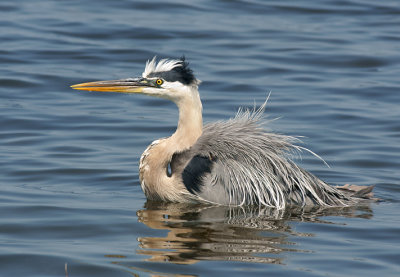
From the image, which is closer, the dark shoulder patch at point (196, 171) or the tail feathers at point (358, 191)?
the dark shoulder patch at point (196, 171)

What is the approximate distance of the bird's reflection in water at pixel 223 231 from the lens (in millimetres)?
7871

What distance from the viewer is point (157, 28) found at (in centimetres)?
1975

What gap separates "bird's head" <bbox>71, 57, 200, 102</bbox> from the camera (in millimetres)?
9812

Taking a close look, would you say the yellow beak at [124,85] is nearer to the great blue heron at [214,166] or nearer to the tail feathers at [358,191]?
the great blue heron at [214,166]

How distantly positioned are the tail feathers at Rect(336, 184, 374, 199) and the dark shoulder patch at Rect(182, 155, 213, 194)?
169 cm

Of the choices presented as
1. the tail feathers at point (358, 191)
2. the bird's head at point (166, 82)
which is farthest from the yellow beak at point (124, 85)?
the tail feathers at point (358, 191)

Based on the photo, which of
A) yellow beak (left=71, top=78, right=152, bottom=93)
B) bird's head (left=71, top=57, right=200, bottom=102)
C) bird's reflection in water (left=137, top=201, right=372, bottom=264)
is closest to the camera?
bird's reflection in water (left=137, top=201, right=372, bottom=264)

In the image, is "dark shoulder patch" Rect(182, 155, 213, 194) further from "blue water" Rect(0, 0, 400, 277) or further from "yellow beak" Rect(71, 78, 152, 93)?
"yellow beak" Rect(71, 78, 152, 93)

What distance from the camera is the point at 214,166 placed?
382 inches

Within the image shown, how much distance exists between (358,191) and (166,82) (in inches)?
104

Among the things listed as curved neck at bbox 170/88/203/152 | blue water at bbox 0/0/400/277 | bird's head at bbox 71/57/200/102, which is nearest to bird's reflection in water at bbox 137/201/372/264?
blue water at bbox 0/0/400/277

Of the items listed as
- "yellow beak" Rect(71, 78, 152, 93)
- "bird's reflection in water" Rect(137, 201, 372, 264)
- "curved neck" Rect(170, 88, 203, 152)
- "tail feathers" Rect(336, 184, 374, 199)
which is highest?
"yellow beak" Rect(71, 78, 152, 93)

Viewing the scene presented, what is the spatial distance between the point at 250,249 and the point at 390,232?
1.65 m

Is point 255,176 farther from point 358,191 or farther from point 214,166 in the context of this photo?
point 358,191
